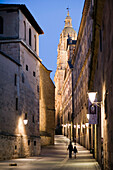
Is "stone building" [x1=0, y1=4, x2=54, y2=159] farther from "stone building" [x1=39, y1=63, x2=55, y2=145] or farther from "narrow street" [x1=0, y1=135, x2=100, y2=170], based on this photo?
"stone building" [x1=39, y1=63, x2=55, y2=145]

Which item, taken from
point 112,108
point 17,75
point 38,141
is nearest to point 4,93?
point 17,75

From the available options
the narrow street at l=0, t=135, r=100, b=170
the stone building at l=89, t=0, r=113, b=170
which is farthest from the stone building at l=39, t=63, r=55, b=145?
the stone building at l=89, t=0, r=113, b=170

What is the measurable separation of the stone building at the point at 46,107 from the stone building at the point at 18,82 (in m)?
14.3

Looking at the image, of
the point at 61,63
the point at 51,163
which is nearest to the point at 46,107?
the point at 51,163

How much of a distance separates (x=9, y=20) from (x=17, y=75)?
6.25 m

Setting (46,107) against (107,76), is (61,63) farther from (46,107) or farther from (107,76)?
(107,76)

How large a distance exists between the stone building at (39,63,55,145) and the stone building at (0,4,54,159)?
563 inches

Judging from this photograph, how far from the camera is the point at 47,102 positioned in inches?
2414

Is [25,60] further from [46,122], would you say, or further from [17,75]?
[46,122]

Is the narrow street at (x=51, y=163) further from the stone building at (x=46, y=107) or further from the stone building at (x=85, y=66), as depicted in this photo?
the stone building at (x=46, y=107)

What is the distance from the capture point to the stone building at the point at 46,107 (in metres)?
57.3

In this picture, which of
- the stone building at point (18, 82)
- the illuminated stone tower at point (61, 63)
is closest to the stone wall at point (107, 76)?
the stone building at point (18, 82)

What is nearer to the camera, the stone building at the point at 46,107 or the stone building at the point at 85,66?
the stone building at the point at 85,66

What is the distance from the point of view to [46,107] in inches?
2373
